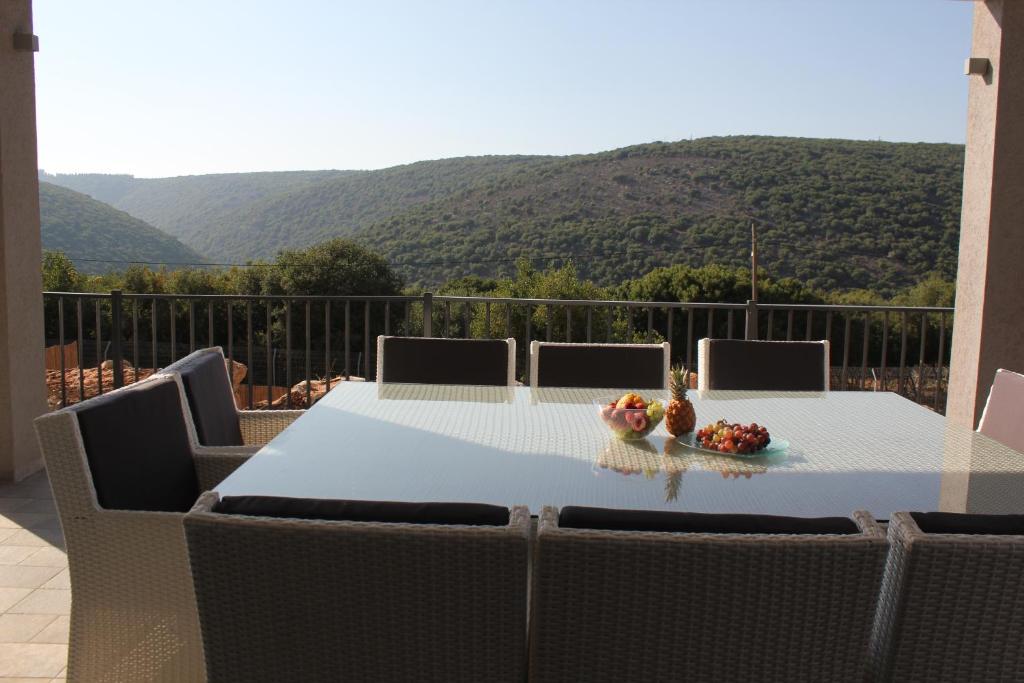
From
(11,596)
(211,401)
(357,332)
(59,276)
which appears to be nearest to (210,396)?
(211,401)

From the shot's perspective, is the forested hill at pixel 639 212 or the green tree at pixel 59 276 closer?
the green tree at pixel 59 276

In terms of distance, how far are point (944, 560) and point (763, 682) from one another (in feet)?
0.96

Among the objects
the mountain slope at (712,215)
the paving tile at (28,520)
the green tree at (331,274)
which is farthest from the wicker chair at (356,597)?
the mountain slope at (712,215)

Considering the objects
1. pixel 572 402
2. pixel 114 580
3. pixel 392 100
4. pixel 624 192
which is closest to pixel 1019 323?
pixel 572 402

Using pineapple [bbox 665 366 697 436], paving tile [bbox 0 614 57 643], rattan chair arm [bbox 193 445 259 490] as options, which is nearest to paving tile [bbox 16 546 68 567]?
paving tile [bbox 0 614 57 643]

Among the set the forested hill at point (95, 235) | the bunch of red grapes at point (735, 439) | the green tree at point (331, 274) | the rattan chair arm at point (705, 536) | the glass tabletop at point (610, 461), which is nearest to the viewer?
the rattan chair arm at point (705, 536)

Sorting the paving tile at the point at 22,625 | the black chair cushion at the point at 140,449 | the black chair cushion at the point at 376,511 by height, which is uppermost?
the black chair cushion at the point at 376,511

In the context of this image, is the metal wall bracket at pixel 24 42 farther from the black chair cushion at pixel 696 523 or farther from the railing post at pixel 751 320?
the black chair cushion at pixel 696 523

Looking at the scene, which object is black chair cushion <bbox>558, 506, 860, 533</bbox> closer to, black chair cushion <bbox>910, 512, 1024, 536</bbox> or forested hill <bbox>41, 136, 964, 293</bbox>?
black chair cushion <bbox>910, 512, 1024, 536</bbox>

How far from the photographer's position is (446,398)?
9.66 feet

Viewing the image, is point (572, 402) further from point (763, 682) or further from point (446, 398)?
point (763, 682)

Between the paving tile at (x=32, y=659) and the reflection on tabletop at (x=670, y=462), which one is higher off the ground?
the reflection on tabletop at (x=670, y=462)

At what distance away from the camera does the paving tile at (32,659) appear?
246cm

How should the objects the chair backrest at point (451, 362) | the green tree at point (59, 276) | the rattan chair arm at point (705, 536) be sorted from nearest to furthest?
the rattan chair arm at point (705, 536) → the chair backrest at point (451, 362) → the green tree at point (59, 276)
